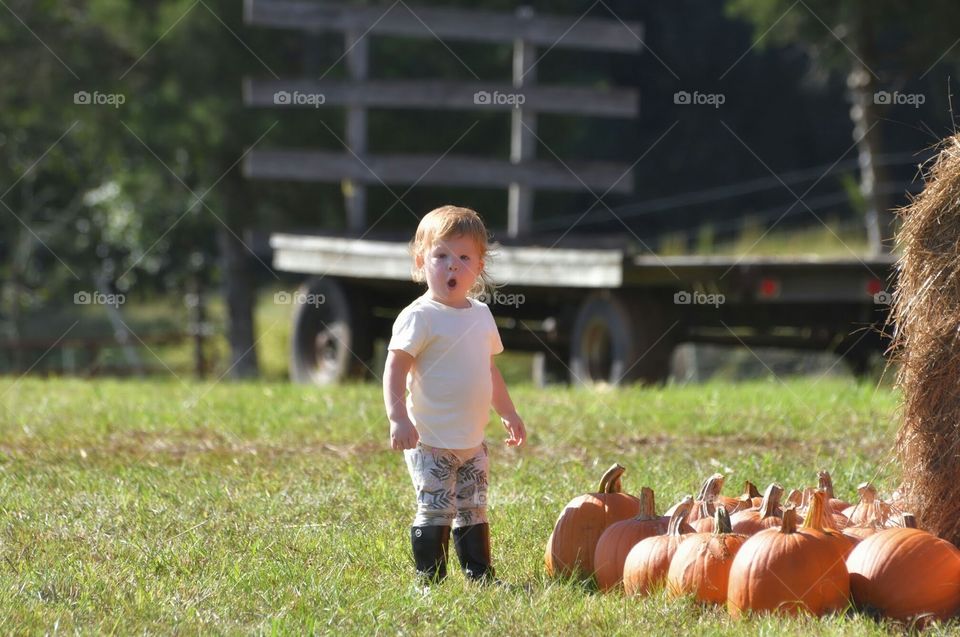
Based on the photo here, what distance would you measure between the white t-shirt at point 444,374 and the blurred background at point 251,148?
541 centimetres

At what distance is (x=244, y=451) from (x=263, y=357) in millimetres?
14442

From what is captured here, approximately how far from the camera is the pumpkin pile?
368 centimetres

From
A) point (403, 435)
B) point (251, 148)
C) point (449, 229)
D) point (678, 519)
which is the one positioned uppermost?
point (251, 148)

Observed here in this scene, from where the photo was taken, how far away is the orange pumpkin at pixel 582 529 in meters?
4.22

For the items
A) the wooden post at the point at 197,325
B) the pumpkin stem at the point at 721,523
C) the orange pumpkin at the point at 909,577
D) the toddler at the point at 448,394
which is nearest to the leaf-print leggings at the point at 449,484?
the toddler at the point at 448,394

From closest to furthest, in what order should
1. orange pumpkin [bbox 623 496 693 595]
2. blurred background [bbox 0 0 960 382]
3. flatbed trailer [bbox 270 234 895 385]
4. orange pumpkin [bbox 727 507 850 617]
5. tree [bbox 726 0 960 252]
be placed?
orange pumpkin [bbox 727 507 850 617]
orange pumpkin [bbox 623 496 693 595]
flatbed trailer [bbox 270 234 895 385]
tree [bbox 726 0 960 252]
blurred background [bbox 0 0 960 382]

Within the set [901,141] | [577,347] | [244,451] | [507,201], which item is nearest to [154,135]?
[507,201]

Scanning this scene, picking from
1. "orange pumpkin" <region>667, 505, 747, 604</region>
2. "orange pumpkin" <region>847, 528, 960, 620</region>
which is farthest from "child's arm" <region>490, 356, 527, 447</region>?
"orange pumpkin" <region>847, 528, 960, 620</region>

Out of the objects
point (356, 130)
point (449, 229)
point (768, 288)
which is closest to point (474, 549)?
point (449, 229)

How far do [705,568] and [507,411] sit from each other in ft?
2.95

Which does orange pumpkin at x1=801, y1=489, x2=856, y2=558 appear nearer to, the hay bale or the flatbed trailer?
the hay bale

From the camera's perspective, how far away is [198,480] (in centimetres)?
568

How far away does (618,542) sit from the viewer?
13.4 feet

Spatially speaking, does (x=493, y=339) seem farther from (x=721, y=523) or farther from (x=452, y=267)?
(x=721, y=523)
